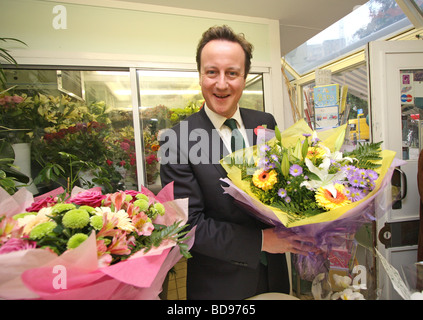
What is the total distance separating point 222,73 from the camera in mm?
981

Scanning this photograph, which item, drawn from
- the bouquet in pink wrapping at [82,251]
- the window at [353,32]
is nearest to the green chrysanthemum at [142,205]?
the bouquet in pink wrapping at [82,251]

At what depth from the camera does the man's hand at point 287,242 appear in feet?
2.52

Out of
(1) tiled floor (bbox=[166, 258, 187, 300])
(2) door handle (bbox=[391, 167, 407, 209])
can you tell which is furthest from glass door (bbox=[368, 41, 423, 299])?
(1) tiled floor (bbox=[166, 258, 187, 300])

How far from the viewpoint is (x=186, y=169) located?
96 cm

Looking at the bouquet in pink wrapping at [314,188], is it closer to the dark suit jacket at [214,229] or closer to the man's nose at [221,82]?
the dark suit jacket at [214,229]

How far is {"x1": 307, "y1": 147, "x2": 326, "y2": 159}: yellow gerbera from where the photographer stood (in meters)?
0.74

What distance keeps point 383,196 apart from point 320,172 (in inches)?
12.4

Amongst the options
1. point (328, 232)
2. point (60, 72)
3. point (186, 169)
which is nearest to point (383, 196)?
point (328, 232)

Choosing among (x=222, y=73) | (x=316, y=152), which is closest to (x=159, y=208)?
(x=316, y=152)

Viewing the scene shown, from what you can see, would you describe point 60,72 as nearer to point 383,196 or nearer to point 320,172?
point 320,172

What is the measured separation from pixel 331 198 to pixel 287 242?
0.26m

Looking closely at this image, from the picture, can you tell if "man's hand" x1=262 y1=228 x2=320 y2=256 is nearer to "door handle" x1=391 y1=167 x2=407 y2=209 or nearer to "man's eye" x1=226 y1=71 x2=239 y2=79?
"man's eye" x1=226 y1=71 x2=239 y2=79

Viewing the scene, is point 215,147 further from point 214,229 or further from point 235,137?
point 214,229

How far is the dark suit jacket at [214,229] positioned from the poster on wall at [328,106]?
1067 mm
